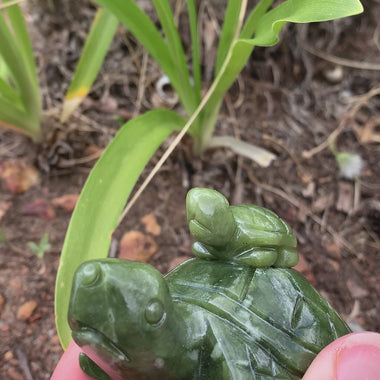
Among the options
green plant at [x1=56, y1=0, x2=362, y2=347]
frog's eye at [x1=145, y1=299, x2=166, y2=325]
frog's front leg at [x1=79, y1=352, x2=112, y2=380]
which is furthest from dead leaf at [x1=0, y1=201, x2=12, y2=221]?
frog's eye at [x1=145, y1=299, x2=166, y2=325]

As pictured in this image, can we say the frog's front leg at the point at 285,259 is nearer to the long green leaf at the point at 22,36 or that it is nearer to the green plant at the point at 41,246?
the green plant at the point at 41,246

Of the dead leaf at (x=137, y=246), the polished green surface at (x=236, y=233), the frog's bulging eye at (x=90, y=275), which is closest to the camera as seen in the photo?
the frog's bulging eye at (x=90, y=275)

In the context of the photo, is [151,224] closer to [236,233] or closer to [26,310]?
[26,310]

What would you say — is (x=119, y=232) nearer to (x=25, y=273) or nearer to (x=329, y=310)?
(x=25, y=273)

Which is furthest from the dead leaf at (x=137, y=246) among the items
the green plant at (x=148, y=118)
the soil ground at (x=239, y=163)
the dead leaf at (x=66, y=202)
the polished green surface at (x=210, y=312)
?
the polished green surface at (x=210, y=312)

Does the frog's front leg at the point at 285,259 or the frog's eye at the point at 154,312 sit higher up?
the frog's eye at the point at 154,312

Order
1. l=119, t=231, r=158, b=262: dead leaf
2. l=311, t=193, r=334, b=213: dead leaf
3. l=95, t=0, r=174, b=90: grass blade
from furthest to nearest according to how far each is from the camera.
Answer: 1. l=311, t=193, r=334, b=213: dead leaf
2. l=119, t=231, r=158, b=262: dead leaf
3. l=95, t=0, r=174, b=90: grass blade

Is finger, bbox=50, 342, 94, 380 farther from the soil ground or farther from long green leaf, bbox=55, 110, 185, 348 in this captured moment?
the soil ground
